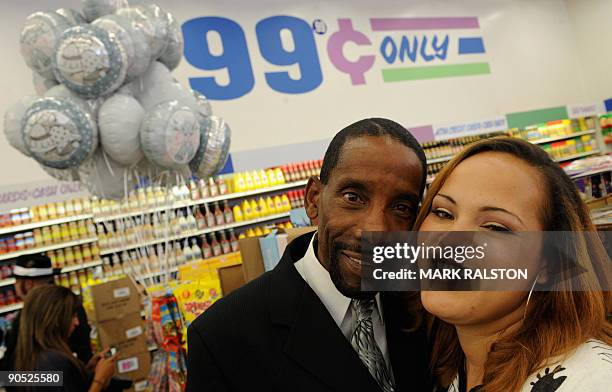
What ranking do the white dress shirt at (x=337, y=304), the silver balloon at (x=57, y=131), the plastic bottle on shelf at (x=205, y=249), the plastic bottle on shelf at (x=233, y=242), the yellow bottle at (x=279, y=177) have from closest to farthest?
the white dress shirt at (x=337, y=304), the silver balloon at (x=57, y=131), the plastic bottle on shelf at (x=205, y=249), the plastic bottle on shelf at (x=233, y=242), the yellow bottle at (x=279, y=177)

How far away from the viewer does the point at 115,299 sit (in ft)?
12.1

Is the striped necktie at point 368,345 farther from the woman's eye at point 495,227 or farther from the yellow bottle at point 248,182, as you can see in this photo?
the yellow bottle at point 248,182

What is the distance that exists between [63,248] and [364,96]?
392 cm

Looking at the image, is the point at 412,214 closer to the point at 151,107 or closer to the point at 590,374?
the point at 590,374

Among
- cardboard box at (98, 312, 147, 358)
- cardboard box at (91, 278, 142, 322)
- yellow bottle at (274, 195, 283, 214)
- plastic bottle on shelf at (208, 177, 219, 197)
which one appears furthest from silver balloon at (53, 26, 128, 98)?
yellow bottle at (274, 195, 283, 214)

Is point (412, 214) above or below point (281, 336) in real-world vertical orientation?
above

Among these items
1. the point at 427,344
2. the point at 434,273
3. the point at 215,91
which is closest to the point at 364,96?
the point at 215,91

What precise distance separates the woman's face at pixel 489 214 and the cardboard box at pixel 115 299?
3.32 m

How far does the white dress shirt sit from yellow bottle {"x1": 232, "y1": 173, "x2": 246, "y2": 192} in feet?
16.5

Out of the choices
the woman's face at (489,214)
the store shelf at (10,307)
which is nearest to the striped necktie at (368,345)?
the woman's face at (489,214)

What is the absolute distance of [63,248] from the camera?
5.53 meters

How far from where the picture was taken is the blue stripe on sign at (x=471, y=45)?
22.1 feet

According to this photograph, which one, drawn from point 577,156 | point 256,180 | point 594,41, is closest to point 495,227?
point 256,180

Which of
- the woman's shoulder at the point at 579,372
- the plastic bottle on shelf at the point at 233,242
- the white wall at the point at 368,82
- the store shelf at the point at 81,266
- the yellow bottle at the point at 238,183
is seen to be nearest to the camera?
the woman's shoulder at the point at 579,372
